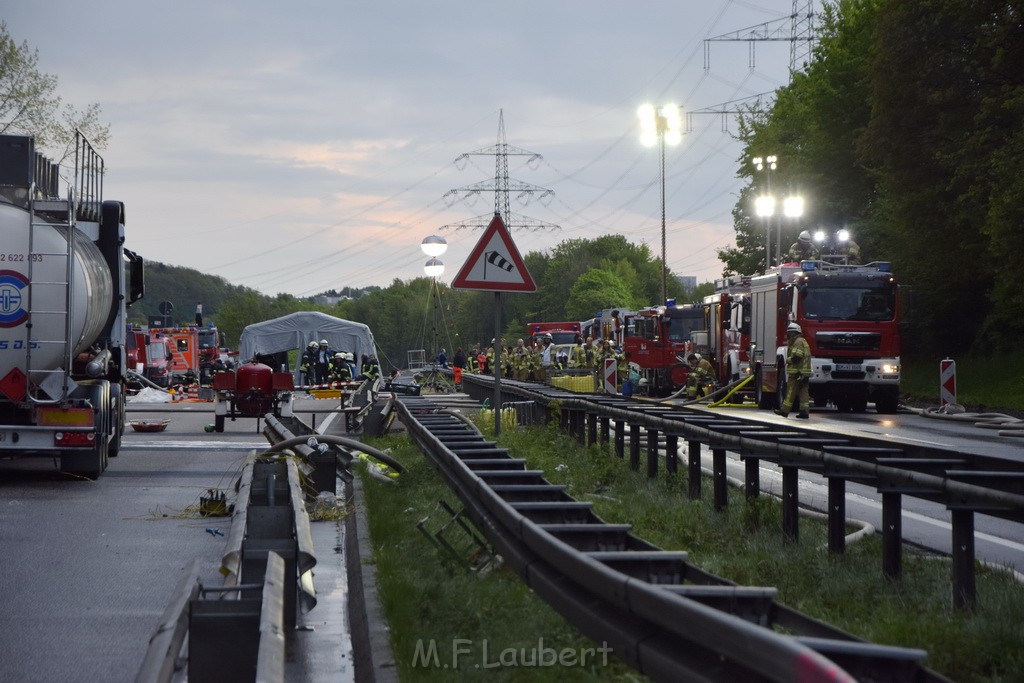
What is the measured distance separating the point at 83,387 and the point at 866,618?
447 inches

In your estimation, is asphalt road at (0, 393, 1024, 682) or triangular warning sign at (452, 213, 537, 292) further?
triangular warning sign at (452, 213, 537, 292)

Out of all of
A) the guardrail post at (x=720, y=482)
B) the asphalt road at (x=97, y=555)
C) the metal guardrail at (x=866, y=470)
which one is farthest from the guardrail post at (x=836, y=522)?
the asphalt road at (x=97, y=555)

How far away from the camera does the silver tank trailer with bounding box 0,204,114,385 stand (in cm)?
1455

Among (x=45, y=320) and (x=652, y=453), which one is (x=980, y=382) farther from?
(x=45, y=320)

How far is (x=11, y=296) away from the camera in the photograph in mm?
14562

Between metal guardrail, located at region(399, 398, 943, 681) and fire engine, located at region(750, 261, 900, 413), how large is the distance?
22336mm

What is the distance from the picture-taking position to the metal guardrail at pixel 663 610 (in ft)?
12.3

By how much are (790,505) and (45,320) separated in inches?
348

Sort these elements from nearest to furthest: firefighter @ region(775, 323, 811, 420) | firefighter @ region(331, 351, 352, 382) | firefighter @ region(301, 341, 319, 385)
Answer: firefighter @ region(775, 323, 811, 420) < firefighter @ region(331, 351, 352, 382) < firefighter @ region(301, 341, 319, 385)

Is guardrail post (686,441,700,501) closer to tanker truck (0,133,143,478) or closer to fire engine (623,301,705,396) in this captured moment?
tanker truck (0,133,143,478)

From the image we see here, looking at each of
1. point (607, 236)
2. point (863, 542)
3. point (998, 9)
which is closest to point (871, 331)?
point (998, 9)

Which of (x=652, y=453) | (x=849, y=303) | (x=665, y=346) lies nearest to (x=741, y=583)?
(x=652, y=453)

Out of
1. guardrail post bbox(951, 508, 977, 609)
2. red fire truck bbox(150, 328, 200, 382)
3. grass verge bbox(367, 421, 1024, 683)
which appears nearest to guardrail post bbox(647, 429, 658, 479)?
grass verge bbox(367, 421, 1024, 683)

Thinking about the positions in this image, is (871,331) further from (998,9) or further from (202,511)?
(202,511)
